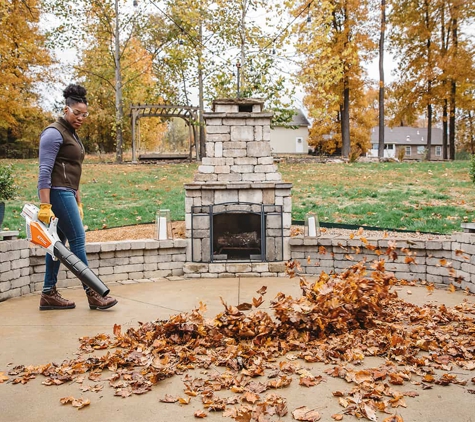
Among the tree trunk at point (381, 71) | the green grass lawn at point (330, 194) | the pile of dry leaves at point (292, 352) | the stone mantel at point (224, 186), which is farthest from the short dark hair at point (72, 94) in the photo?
the tree trunk at point (381, 71)

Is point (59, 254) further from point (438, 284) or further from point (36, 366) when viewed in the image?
point (438, 284)

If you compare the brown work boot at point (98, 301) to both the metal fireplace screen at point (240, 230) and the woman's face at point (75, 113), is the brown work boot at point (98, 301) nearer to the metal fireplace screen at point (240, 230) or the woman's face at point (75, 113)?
the woman's face at point (75, 113)

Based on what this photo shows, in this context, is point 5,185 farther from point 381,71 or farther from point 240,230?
point 381,71

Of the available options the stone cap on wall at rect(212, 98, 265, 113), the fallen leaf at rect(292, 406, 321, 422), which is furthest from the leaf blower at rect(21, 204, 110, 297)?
A: the stone cap on wall at rect(212, 98, 265, 113)

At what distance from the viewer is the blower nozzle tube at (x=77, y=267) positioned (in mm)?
4031

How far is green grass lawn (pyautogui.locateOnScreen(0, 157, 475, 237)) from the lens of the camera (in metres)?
8.14

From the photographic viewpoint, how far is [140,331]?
3600 millimetres

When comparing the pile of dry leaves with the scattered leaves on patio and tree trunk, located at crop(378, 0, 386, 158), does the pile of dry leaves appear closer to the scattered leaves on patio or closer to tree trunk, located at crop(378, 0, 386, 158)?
the scattered leaves on patio

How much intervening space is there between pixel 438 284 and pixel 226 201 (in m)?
2.90

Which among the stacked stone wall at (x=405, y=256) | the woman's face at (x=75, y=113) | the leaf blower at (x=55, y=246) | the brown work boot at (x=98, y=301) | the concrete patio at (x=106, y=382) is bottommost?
the concrete patio at (x=106, y=382)

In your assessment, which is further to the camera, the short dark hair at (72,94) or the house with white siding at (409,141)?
the house with white siding at (409,141)

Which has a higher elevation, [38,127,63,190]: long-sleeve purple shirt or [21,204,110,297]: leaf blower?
[38,127,63,190]: long-sleeve purple shirt

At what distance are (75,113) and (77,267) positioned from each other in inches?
55.9

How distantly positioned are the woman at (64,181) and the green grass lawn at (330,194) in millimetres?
3294
